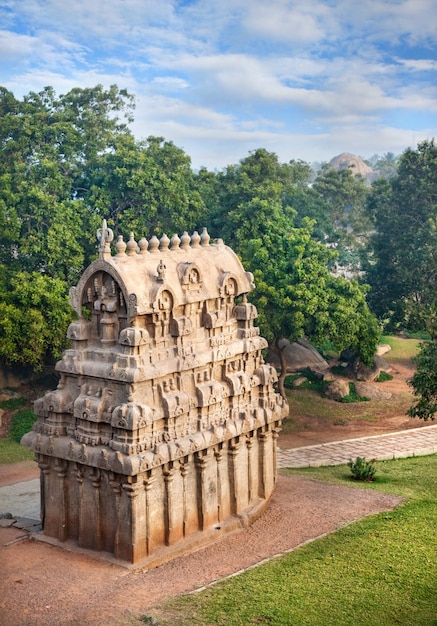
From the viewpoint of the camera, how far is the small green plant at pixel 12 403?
3381 centimetres

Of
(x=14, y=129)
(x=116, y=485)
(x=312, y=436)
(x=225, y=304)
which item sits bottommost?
(x=312, y=436)

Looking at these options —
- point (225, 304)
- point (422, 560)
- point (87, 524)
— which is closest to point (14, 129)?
point (225, 304)

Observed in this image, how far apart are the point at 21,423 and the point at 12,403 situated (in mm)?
1861

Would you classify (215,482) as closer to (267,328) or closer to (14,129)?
(267,328)

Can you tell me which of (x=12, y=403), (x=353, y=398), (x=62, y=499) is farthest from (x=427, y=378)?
(x=12, y=403)

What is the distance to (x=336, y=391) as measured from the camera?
36906 millimetres

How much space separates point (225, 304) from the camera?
19906mm

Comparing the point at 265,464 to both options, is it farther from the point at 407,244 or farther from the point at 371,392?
the point at 407,244

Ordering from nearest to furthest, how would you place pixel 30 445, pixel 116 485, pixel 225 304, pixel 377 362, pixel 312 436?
pixel 116 485
pixel 30 445
pixel 225 304
pixel 312 436
pixel 377 362

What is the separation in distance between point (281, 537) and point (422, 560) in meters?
3.31

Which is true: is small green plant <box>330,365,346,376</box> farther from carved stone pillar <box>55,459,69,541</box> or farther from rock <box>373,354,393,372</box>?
carved stone pillar <box>55,459,69,541</box>

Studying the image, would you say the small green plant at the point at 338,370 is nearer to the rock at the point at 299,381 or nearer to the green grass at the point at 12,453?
the rock at the point at 299,381

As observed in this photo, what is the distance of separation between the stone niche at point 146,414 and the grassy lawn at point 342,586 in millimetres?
2376

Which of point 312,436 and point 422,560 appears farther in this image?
→ point 312,436
